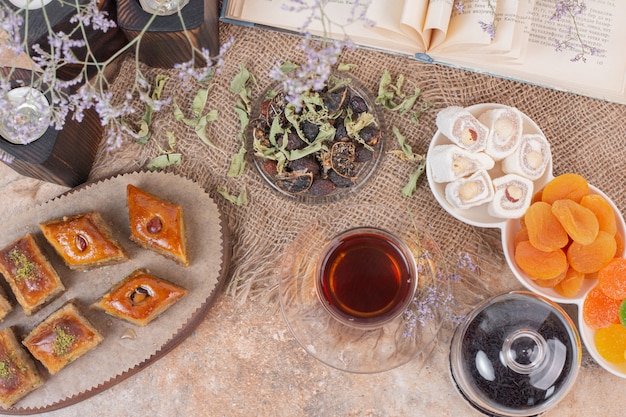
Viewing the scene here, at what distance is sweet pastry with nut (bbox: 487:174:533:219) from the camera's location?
5.08ft

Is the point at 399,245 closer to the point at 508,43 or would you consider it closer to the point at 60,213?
the point at 508,43

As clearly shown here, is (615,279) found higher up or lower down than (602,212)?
lower down

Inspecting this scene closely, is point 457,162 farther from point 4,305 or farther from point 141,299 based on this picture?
point 4,305

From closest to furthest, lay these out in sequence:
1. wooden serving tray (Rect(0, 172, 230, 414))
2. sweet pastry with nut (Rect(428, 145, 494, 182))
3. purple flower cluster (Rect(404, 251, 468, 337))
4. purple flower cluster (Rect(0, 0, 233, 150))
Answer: purple flower cluster (Rect(0, 0, 233, 150))
purple flower cluster (Rect(404, 251, 468, 337))
sweet pastry with nut (Rect(428, 145, 494, 182))
wooden serving tray (Rect(0, 172, 230, 414))

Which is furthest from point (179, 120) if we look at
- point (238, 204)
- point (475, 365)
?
point (475, 365)

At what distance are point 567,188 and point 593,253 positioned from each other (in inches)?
6.9

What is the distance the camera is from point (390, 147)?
5.70ft

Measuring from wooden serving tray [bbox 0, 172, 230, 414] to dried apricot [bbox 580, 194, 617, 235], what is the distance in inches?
37.5

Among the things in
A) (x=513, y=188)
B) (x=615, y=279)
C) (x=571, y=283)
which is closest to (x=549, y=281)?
(x=571, y=283)

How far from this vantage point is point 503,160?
5.29 ft

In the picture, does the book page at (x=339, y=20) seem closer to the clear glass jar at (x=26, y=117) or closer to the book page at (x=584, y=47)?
the book page at (x=584, y=47)

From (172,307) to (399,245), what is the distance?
64 centimetres

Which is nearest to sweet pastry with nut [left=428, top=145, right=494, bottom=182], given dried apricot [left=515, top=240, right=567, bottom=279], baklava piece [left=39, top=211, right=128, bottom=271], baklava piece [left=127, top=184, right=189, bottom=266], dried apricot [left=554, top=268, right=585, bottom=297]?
dried apricot [left=515, top=240, right=567, bottom=279]

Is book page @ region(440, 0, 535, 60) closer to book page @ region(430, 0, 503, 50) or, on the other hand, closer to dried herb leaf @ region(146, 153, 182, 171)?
book page @ region(430, 0, 503, 50)
